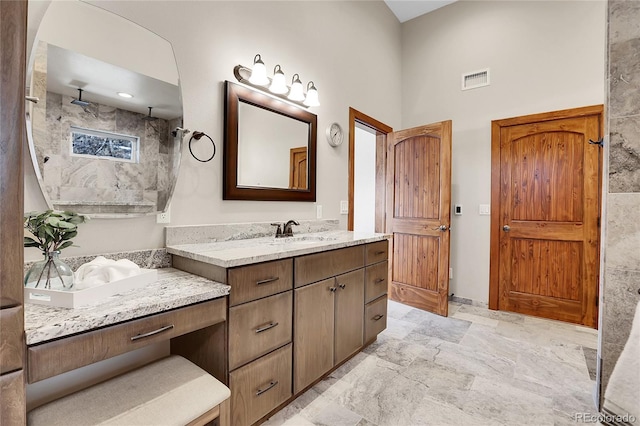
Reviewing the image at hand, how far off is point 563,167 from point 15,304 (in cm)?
400

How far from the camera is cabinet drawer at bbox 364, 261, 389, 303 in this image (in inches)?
90.4

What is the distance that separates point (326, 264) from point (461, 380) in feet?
4.06

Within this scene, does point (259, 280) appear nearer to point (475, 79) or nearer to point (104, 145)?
point (104, 145)

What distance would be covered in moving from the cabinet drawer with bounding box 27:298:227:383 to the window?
0.89 meters

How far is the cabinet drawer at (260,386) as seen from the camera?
4.53 feet

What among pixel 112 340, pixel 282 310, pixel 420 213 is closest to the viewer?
pixel 112 340

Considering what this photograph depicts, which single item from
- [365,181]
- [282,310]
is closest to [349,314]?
[282,310]

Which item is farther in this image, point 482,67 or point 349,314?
point 482,67

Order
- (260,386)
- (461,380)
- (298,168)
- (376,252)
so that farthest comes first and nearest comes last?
(298,168) → (376,252) → (461,380) → (260,386)

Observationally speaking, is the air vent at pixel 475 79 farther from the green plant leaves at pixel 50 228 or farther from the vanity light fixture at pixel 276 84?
the green plant leaves at pixel 50 228

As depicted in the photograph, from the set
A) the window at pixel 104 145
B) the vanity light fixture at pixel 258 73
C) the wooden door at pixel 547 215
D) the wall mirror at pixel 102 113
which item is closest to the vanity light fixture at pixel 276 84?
the vanity light fixture at pixel 258 73

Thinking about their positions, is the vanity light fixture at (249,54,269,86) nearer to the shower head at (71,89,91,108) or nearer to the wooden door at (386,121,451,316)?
the shower head at (71,89,91,108)

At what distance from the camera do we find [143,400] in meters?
1.04

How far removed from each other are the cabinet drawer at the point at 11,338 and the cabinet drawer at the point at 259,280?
2.22ft
